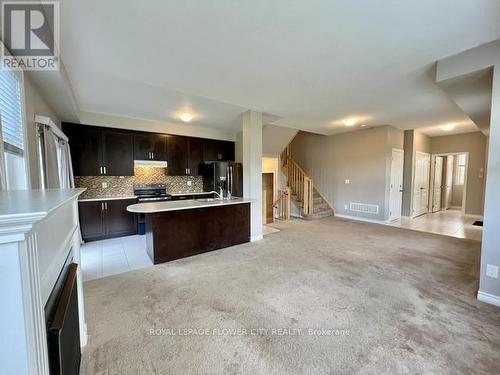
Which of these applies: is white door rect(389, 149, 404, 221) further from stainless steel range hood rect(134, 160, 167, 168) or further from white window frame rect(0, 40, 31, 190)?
white window frame rect(0, 40, 31, 190)

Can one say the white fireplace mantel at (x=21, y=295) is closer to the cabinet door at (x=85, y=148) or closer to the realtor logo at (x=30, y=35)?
the realtor logo at (x=30, y=35)

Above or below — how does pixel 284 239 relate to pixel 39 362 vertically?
below

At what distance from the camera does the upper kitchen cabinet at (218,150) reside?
5.97 meters

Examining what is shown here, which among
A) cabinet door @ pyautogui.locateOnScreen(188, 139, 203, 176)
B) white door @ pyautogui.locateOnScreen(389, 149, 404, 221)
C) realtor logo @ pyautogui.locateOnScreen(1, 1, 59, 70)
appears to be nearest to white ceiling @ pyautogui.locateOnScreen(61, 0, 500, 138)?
realtor logo @ pyautogui.locateOnScreen(1, 1, 59, 70)

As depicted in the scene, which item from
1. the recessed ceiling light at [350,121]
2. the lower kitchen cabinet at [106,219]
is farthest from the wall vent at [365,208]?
the lower kitchen cabinet at [106,219]

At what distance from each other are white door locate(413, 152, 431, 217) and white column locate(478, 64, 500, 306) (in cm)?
514

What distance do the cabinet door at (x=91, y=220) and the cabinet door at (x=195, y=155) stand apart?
2.17 meters

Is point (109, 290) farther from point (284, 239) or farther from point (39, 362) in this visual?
point (284, 239)

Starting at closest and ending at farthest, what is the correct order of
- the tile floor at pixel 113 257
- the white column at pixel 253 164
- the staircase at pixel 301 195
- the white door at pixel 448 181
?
the tile floor at pixel 113 257 → the white column at pixel 253 164 → the staircase at pixel 301 195 → the white door at pixel 448 181

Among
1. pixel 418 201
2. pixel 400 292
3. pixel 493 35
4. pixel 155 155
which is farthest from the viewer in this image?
pixel 418 201

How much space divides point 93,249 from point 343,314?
4.24m

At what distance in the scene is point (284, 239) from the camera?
180 inches

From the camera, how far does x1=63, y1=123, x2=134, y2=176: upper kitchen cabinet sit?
4.35 m

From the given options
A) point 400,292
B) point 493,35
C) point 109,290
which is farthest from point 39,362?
point 493,35
